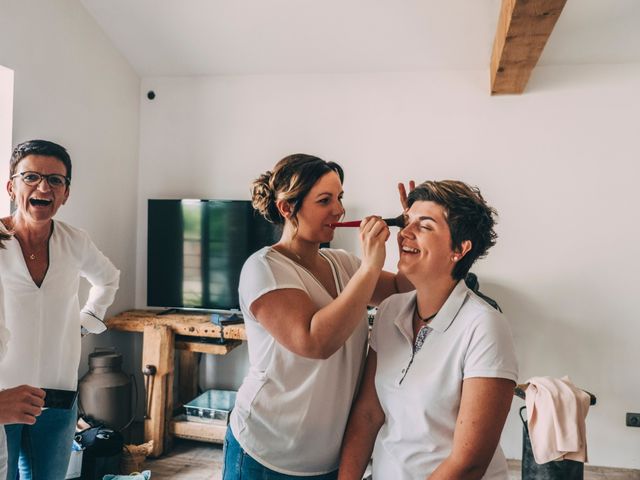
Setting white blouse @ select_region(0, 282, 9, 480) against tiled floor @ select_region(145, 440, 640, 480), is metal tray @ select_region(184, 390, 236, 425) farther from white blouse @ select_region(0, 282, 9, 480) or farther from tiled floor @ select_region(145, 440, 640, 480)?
white blouse @ select_region(0, 282, 9, 480)

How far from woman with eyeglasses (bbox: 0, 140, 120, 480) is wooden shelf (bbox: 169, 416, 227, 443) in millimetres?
1323

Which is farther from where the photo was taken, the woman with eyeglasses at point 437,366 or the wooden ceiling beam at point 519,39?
the wooden ceiling beam at point 519,39

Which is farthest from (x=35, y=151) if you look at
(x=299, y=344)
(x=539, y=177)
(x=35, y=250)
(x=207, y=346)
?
(x=539, y=177)

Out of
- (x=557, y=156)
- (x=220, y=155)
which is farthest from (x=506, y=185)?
(x=220, y=155)

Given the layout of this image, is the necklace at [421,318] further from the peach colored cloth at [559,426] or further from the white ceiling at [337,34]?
the white ceiling at [337,34]

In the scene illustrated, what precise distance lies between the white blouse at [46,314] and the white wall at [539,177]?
1.80m

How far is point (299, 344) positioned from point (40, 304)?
111 cm

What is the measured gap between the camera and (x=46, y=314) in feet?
5.92

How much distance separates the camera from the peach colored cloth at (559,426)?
2311mm

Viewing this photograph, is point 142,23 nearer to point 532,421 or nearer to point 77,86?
point 77,86

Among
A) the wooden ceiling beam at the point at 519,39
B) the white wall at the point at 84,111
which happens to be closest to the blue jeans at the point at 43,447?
the white wall at the point at 84,111

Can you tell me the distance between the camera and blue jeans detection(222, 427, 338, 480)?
125cm

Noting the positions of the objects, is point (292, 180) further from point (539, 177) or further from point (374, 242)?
point (539, 177)

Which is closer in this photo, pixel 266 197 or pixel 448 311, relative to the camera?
pixel 448 311
